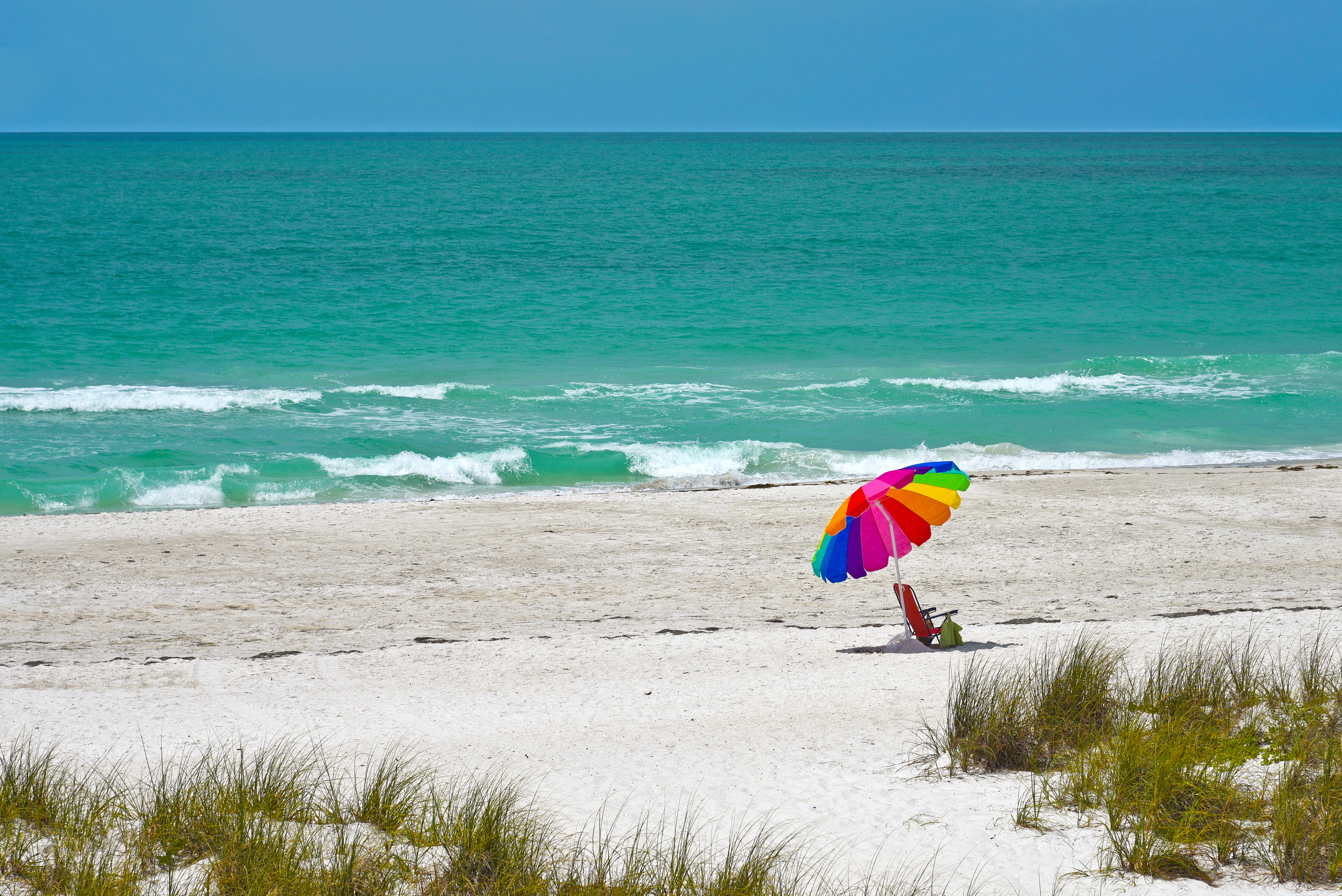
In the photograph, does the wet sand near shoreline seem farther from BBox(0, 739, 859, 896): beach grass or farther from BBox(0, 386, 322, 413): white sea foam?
BBox(0, 386, 322, 413): white sea foam

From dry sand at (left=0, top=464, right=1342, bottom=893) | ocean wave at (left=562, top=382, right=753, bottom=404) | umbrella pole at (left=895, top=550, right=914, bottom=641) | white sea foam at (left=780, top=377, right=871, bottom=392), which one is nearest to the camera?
dry sand at (left=0, top=464, right=1342, bottom=893)

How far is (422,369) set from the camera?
2512 centimetres

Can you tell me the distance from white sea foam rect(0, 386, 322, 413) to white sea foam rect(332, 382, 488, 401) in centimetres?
90

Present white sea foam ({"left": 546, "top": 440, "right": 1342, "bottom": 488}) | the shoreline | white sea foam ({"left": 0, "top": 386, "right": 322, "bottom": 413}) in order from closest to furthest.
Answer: the shoreline, white sea foam ({"left": 546, "top": 440, "right": 1342, "bottom": 488}), white sea foam ({"left": 0, "top": 386, "right": 322, "bottom": 413})

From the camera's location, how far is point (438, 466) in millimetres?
17359

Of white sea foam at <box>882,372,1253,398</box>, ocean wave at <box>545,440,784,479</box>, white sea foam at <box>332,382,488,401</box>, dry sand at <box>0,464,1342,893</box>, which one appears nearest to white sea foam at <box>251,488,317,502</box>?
dry sand at <box>0,464,1342,893</box>

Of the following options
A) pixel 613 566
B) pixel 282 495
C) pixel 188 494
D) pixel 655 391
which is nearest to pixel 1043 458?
pixel 655 391

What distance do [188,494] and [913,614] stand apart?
12569 mm

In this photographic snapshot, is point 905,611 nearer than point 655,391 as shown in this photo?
Yes

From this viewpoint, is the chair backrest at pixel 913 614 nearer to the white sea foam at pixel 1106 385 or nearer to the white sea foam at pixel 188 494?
the white sea foam at pixel 188 494

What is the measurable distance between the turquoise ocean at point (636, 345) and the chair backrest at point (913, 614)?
8.67 meters

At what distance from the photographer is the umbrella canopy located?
26.1 feet

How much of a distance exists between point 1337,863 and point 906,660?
397 centimetres

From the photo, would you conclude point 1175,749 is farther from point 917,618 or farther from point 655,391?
point 655,391
